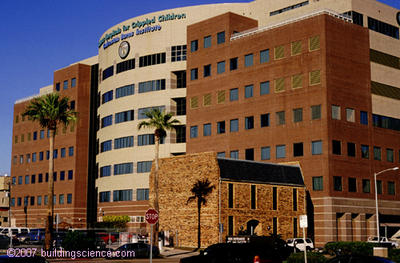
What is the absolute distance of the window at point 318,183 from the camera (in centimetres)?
7294

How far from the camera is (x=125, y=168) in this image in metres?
101

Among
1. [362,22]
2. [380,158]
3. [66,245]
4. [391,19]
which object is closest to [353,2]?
[362,22]

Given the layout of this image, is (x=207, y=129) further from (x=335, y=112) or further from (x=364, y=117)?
(x=364, y=117)

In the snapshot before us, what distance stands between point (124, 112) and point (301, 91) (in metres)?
36.9

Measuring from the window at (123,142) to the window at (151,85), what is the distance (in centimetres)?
856

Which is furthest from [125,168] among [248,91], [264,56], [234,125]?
[264,56]

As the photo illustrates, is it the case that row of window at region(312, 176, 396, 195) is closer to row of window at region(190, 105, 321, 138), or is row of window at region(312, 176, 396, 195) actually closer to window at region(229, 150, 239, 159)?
row of window at region(190, 105, 321, 138)

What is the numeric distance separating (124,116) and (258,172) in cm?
4011

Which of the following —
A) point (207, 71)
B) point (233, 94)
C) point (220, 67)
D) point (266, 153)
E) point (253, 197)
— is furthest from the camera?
point (207, 71)

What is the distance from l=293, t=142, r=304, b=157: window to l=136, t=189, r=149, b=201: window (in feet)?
97.6

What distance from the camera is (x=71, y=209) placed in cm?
11188

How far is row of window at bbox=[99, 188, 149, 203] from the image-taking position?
317 ft

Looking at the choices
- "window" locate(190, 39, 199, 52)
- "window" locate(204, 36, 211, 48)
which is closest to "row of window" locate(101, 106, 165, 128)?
"window" locate(190, 39, 199, 52)

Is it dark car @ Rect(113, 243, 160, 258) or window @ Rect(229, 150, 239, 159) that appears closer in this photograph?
dark car @ Rect(113, 243, 160, 258)
